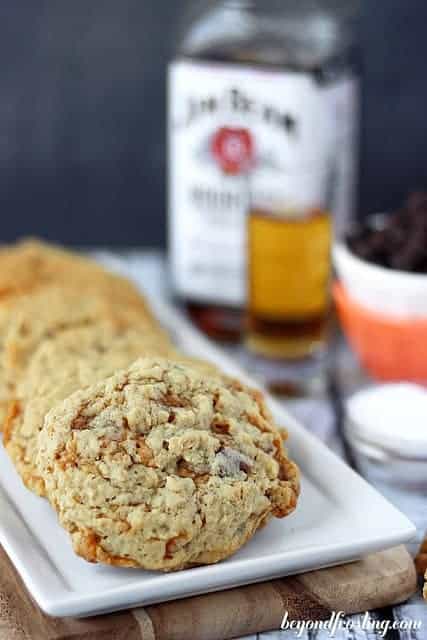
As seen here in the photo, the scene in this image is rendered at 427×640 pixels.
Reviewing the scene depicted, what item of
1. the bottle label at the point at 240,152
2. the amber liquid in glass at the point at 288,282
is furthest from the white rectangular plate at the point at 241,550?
the bottle label at the point at 240,152

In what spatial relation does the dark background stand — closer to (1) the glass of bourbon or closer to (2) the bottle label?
(2) the bottle label

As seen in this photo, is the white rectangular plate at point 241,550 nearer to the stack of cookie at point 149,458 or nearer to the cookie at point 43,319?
the stack of cookie at point 149,458

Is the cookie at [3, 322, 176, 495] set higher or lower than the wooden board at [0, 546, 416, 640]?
higher

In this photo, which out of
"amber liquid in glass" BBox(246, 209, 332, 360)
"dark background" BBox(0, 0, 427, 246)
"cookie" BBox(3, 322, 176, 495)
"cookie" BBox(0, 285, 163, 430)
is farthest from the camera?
"dark background" BBox(0, 0, 427, 246)

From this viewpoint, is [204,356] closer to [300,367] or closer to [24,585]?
[300,367]

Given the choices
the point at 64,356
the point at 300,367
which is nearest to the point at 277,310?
the point at 300,367

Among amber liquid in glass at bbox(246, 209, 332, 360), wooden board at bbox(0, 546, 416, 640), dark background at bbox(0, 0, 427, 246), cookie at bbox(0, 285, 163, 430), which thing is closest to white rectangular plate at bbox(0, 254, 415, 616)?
wooden board at bbox(0, 546, 416, 640)
